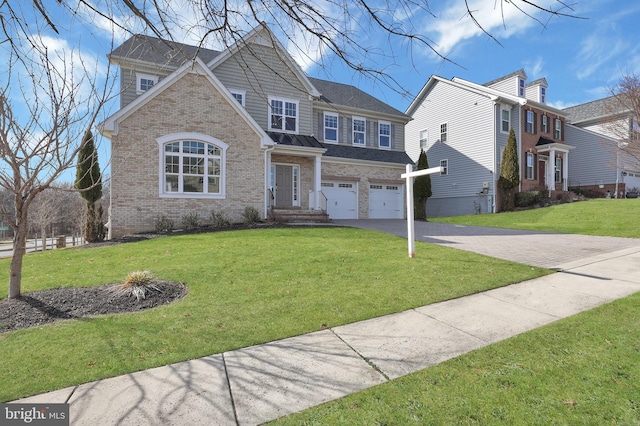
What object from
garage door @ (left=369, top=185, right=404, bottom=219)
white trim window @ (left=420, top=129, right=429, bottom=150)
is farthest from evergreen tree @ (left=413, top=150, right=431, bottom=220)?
white trim window @ (left=420, top=129, right=429, bottom=150)

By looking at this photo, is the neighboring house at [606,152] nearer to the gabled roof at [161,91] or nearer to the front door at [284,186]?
the front door at [284,186]

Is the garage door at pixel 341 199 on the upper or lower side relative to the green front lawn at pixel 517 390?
upper

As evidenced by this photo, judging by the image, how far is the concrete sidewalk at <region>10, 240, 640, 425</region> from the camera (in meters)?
2.60

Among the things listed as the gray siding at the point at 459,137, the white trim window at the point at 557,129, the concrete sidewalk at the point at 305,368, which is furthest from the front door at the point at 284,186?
the white trim window at the point at 557,129

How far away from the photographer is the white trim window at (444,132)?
2509cm

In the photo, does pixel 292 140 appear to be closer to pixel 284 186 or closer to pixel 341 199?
pixel 284 186

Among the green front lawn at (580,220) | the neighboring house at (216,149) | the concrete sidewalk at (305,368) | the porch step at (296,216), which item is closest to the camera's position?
the concrete sidewalk at (305,368)

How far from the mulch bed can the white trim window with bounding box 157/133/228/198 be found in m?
7.98

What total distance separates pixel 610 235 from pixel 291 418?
1493 cm

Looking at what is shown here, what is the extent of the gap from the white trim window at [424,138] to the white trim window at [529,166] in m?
7.28

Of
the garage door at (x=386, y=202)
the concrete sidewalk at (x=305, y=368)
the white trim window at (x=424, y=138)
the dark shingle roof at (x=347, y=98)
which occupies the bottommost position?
the concrete sidewalk at (x=305, y=368)

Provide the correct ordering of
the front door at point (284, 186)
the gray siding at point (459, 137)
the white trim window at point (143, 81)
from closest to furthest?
1. the white trim window at point (143, 81)
2. the front door at point (284, 186)
3. the gray siding at point (459, 137)

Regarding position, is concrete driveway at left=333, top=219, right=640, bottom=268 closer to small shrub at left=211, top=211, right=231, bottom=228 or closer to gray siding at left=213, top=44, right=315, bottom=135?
small shrub at left=211, top=211, right=231, bottom=228

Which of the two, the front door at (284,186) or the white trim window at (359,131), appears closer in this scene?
the front door at (284,186)
